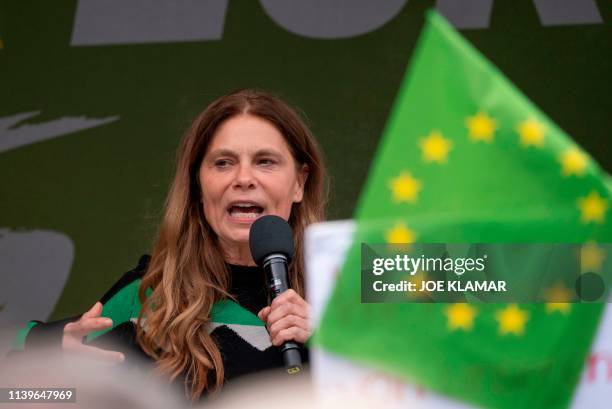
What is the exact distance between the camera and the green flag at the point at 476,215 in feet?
3.81

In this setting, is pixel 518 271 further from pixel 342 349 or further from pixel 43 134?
pixel 43 134

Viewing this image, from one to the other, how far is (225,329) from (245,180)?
1.07 ft

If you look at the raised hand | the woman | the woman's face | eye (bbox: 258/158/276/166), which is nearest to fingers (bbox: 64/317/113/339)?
the raised hand

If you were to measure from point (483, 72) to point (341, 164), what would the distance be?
7.11ft

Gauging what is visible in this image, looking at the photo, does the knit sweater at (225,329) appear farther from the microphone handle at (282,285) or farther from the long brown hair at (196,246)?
the microphone handle at (282,285)

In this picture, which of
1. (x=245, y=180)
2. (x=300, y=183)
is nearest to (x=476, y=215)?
(x=245, y=180)

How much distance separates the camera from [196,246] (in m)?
2.20

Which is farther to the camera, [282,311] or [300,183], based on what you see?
[300,183]

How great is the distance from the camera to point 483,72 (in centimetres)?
120

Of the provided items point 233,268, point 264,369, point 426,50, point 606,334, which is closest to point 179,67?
point 233,268

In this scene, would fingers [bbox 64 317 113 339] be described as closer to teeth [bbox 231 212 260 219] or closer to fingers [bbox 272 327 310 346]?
fingers [bbox 272 327 310 346]

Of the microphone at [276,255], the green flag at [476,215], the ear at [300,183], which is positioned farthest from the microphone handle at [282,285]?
the ear at [300,183]

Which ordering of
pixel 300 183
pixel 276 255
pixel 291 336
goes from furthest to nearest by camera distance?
pixel 300 183 → pixel 276 255 → pixel 291 336

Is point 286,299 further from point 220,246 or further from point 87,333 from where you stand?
point 220,246
